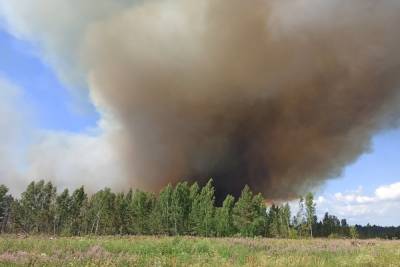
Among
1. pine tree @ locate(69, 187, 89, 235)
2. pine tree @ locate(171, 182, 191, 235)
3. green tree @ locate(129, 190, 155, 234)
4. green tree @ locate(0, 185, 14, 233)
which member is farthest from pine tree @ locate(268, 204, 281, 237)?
green tree @ locate(0, 185, 14, 233)

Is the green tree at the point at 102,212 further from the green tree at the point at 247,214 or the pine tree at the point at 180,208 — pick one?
the green tree at the point at 247,214

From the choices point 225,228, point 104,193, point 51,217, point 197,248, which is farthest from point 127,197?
point 197,248

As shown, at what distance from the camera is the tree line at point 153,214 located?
356 feet

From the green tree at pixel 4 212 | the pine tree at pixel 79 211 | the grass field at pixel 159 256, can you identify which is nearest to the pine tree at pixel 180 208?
the pine tree at pixel 79 211

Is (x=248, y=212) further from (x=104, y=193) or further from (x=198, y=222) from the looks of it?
(x=104, y=193)

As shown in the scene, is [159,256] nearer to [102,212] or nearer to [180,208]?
[180,208]

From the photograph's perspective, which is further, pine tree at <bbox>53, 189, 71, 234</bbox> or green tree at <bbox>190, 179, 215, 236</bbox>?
pine tree at <bbox>53, 189, 71, 234</bbox>

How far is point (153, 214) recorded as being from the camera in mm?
118750

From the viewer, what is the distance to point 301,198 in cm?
12600

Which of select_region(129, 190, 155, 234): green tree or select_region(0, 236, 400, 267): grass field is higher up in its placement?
select_region(129, 190, 155, 234): green tree

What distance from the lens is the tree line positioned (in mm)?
108438

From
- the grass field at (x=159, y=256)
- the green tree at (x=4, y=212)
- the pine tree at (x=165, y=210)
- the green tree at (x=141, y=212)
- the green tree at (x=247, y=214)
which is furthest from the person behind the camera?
the green tree at (x=4, y=212)

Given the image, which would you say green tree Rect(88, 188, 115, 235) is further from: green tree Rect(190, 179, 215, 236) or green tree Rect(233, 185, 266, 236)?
green tree Rect(233, 185, 266, 236)

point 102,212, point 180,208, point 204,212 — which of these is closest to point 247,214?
point 204,212
